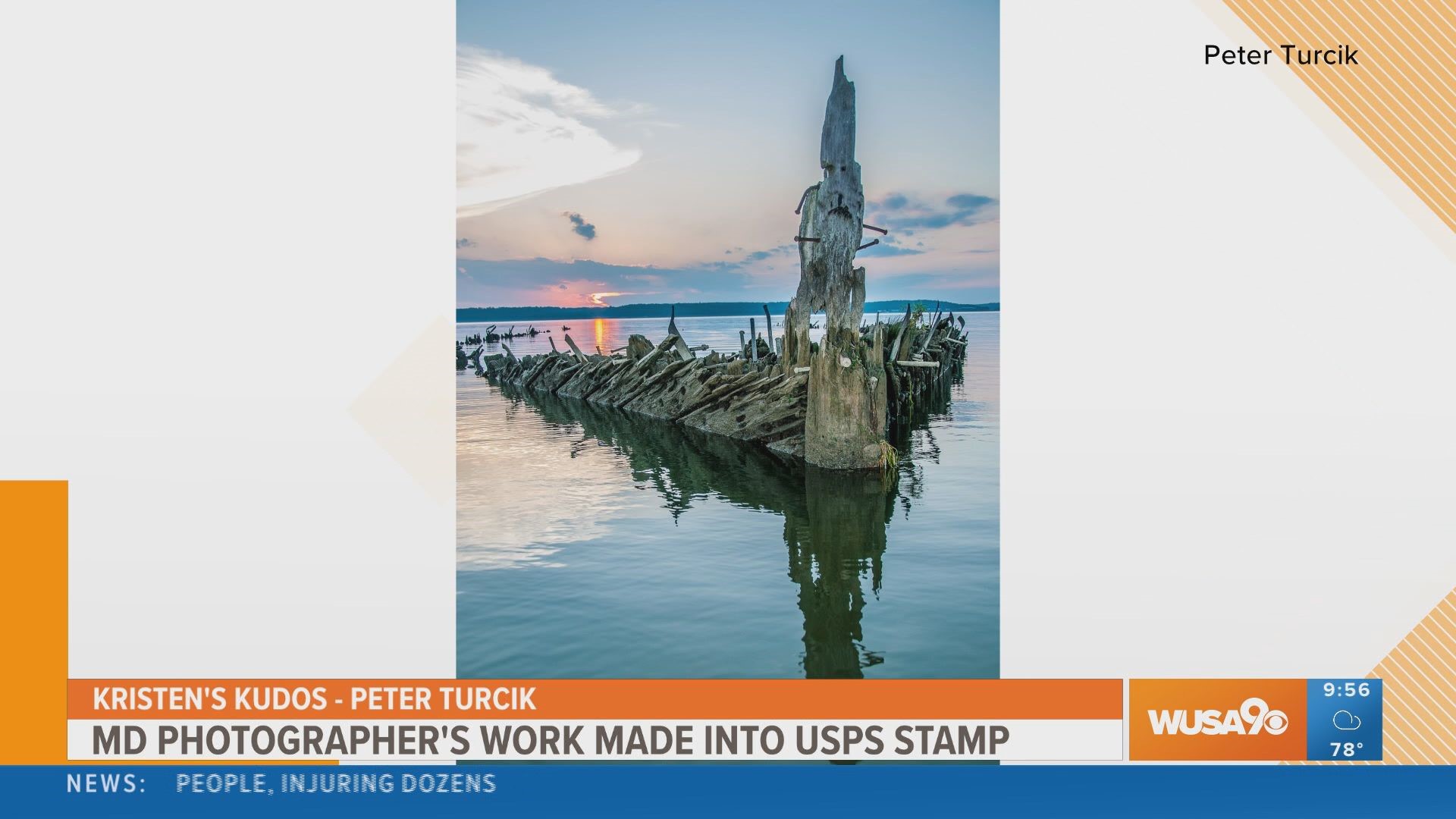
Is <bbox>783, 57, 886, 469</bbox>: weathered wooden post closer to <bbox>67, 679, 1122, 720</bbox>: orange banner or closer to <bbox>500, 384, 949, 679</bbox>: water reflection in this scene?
<bbox>500, 384, 949, 679</bbox>: water reflection

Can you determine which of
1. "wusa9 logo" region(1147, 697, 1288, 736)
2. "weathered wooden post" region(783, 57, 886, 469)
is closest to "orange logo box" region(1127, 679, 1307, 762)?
"wusa9 logo" region(1147, 697, 1288, 736)

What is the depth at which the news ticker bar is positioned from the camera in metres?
5.71

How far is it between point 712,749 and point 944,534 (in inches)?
302

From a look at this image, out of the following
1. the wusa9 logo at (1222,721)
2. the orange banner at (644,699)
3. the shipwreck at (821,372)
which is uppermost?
the shipwreck at (821,372)

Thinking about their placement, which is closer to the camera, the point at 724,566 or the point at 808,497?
the point at 724,566

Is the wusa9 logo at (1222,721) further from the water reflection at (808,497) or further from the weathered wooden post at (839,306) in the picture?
the weathered wooden post at (839,306)

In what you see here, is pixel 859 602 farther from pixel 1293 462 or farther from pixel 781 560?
pixel 1293 462

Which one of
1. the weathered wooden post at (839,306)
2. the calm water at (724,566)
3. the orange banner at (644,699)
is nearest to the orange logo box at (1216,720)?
the orange banner at (644,699)

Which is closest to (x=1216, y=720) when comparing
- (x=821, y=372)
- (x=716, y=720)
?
(x=716, y=720)

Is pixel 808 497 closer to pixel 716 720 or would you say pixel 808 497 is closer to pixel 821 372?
pixel 821 372

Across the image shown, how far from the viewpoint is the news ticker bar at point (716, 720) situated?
5.71 m

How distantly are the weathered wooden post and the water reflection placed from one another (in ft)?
1.98

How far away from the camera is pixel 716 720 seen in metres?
5.74

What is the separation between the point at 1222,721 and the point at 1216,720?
4cm
